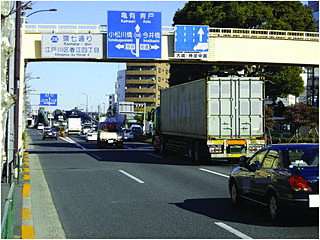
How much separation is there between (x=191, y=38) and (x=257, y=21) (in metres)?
12.4

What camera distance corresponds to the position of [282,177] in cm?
827

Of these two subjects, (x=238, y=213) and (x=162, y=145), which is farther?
(x=162, y=145)

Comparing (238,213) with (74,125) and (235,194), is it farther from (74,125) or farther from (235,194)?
(74,125)

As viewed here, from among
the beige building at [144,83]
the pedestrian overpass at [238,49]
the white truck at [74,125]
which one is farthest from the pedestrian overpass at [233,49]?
the beige building at [144,83]

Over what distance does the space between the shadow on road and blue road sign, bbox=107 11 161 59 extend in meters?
16.4

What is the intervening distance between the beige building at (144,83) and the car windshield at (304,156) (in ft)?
393

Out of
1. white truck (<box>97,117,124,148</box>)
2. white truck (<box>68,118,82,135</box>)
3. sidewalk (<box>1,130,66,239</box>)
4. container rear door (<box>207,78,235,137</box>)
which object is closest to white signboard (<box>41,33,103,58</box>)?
container rear door (<box>207,78,235,137</box>)

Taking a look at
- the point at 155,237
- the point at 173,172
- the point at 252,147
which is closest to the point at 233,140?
the point at 252,147

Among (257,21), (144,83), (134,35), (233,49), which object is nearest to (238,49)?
(233,49)

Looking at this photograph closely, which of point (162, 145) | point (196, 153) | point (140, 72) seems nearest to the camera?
point (196, 153)

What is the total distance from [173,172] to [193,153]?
4.94m

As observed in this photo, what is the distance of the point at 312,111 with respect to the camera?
35531 millimetres

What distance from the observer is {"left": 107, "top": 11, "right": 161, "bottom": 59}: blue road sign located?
1058 inches

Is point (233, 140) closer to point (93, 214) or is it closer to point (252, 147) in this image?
point (252, 147)
